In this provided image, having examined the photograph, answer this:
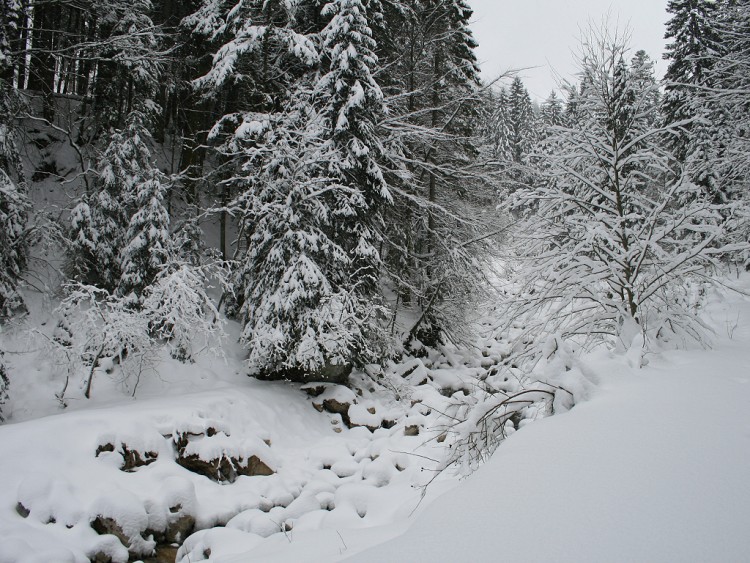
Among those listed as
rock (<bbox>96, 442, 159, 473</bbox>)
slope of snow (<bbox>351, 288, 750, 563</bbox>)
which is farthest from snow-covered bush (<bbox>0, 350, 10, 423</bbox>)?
slope of snow (<bbox>351, 288, 750, 563</bbox>)

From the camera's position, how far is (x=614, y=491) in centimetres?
184

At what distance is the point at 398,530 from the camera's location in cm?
329

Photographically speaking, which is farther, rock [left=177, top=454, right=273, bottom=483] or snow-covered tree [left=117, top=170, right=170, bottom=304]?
snow-covered tree [left=117, top=170, right=170, bottom=304]

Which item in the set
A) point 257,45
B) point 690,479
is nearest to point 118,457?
point 690,479

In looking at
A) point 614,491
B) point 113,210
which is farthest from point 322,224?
point 614,491

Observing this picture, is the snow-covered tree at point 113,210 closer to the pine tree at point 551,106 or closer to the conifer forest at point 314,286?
the conifer forest at point 314,286

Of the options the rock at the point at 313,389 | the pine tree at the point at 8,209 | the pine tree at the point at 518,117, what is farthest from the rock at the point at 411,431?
the pine tree at the point at 518,117

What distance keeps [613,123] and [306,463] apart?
7.36 meters

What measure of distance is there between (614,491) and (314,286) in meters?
7.44

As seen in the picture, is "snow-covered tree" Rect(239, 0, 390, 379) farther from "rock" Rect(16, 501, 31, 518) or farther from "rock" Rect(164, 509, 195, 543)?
"rock" Rect(16, 501, 31, 518)

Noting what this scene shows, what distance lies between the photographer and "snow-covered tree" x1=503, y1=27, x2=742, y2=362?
4.46m

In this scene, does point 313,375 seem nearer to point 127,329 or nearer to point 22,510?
point 127,329

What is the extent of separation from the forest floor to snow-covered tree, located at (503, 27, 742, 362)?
2.58 feet

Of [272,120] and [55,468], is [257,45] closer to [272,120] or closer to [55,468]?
[272,120]
